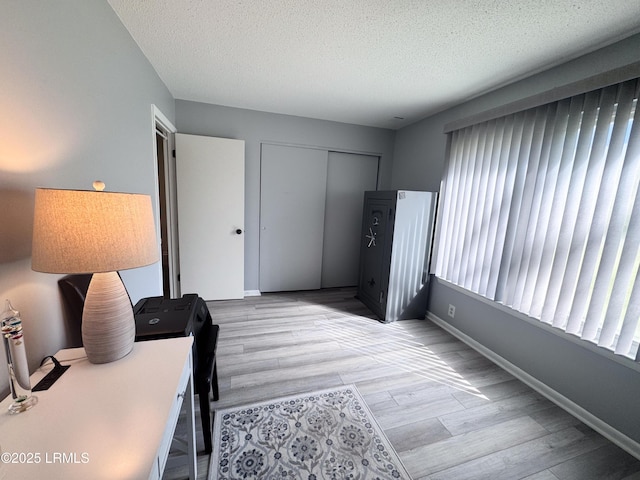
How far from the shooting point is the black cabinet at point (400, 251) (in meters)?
2.62

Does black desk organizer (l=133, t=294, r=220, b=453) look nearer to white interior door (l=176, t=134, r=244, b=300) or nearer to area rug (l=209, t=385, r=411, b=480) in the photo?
area rug (l=209, t=385, r=411, b=480)

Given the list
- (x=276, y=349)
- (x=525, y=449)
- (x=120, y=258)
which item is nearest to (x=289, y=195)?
(x=276, y=349)

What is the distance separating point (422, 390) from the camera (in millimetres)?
1771

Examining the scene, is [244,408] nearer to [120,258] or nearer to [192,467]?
[192,467]

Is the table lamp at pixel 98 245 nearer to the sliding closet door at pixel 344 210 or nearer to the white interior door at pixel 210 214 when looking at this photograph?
the white interior door at pixel 210 214

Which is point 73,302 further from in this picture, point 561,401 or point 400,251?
point 561,401

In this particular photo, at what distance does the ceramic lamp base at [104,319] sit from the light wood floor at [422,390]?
0.81 m

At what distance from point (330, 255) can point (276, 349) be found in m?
1.74

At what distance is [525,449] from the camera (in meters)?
1.37

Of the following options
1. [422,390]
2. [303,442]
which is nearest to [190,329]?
[303,442]

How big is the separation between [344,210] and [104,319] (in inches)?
119

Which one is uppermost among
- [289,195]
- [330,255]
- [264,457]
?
[289,195]

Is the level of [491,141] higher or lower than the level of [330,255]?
higher

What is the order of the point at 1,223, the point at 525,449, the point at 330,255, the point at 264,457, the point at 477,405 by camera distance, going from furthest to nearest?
the point at 330,255
the point at 477,405
the point at 525,449
the point at 264,457
the point at 1,223
